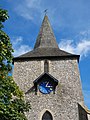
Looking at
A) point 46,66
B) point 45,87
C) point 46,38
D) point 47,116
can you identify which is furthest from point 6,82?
point 46,38

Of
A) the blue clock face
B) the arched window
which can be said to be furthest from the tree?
the blue clock face

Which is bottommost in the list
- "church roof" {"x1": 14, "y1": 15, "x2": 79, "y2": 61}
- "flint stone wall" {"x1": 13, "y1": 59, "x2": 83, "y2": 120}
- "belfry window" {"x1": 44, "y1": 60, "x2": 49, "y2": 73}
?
"flint stone wall" {"x1": 13, "y1": 59, "x2": 83, "y2": 120}

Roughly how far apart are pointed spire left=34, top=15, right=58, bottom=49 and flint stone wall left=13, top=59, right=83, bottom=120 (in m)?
3.91

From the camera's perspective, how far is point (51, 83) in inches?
764

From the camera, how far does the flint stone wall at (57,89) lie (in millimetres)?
17641

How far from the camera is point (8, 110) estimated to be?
31.2ft

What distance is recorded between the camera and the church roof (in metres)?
21.7

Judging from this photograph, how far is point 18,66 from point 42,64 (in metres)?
2.32

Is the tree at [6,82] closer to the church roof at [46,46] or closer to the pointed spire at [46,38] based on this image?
the church roof at [46,46]

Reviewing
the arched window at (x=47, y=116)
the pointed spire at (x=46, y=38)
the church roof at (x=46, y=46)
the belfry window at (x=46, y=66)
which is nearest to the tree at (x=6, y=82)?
the arched window at (x=47, y=116)

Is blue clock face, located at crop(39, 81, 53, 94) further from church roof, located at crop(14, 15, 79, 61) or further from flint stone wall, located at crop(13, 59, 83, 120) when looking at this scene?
church roof, located at crop(14, 15, 79, 61)

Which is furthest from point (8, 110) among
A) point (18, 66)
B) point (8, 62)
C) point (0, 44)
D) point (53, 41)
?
point (53, 41)

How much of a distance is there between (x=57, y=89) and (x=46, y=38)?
8369mm

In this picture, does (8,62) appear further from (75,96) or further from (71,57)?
(71,57)
